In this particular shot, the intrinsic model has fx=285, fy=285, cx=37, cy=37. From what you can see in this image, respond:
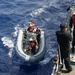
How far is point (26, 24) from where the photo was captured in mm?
26688

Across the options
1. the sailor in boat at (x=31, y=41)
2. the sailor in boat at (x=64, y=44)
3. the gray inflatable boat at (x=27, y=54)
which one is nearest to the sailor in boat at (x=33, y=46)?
the sailor in boat at (x=31, y=41)

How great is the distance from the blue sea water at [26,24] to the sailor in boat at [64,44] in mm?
5094

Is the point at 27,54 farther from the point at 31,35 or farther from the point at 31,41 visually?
the point at 31,35

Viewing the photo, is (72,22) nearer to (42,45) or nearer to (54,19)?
(42,45)

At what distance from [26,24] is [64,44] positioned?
13.8m

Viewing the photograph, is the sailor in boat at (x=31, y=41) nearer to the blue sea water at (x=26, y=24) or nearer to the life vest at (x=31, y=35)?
the life vest at (x=31, y=35)

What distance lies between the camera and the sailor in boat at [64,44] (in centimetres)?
1295

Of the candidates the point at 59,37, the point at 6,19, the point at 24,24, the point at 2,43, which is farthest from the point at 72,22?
the point at 6,19

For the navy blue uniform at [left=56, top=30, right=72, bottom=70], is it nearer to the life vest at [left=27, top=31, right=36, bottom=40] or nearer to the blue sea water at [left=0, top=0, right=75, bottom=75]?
the blue sea water at [left=0, top=0, right=75, bottom=75]

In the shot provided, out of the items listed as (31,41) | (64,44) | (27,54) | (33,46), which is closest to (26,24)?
(31,41)

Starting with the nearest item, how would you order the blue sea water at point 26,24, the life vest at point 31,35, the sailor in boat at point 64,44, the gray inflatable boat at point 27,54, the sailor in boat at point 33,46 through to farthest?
the sailor in boat at point 64,44 < the gray inflatable boat at point 27,54 < the blue sea water at point 26,24 < the sailor in boat at point 33,46 < the life vest at point 31,35

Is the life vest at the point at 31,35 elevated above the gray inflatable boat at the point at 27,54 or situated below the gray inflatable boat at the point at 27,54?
above

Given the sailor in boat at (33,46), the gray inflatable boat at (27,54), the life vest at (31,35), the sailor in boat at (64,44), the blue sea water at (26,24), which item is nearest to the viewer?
the sailor in boat at (64,44)

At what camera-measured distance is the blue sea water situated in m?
19.3
